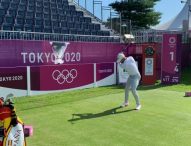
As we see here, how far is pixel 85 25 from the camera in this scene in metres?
22.0

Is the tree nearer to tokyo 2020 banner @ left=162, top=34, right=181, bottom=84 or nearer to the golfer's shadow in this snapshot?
tokyo 2020 banner @ left=162, top=34, right=181, bottom=84

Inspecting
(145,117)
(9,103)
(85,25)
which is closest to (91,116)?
(145,117)

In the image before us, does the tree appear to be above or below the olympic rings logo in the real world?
above

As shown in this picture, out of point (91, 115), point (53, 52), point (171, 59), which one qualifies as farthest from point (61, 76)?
point (171, 59)

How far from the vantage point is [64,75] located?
624 inches

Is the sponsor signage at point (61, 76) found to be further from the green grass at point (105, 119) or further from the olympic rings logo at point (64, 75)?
the green grass at point (105, 119)

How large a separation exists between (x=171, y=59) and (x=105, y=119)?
9694 mm

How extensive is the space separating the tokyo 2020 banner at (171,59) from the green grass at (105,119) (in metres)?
3.62

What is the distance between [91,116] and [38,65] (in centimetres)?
492

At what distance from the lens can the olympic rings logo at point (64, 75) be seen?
1542 cm

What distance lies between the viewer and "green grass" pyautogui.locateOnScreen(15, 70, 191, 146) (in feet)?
26.4

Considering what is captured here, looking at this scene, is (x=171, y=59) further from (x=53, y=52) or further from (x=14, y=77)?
(x=14, y=77)

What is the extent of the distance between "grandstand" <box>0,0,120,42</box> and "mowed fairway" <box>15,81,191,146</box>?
381cm

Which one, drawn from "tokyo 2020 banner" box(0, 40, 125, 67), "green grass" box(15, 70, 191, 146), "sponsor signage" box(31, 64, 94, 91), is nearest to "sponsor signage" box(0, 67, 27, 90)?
"tokyo 2020 banner" box(0, 40, 125, 67)
